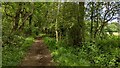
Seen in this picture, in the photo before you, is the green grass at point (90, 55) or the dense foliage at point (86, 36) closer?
the green grass at point (90, 55)

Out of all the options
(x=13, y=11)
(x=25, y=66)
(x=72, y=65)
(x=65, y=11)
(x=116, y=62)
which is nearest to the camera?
(x=72, y=65)

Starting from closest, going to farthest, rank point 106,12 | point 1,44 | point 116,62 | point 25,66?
1. point 25,66
2. point 116,62
3. point 1,44
4. point 106,12

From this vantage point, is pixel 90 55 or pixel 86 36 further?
pixel 86 36

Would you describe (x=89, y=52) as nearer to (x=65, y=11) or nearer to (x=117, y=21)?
(x=65, y=11)

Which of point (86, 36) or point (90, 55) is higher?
point (86, 36)

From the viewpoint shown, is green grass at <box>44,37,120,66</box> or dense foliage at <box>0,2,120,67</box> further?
dense foliage at <box>0,2,120,67</box>

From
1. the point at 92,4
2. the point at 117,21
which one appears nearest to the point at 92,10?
the point at 92,4

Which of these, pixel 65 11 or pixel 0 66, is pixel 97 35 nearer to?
pixel 65 11

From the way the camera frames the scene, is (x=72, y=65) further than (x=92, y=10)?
No

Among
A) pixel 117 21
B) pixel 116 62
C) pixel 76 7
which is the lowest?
pixel 116 62

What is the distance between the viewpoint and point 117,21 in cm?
1897

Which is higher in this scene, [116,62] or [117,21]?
[117,21]

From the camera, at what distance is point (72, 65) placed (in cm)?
1080

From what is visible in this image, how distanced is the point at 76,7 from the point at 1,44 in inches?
240
